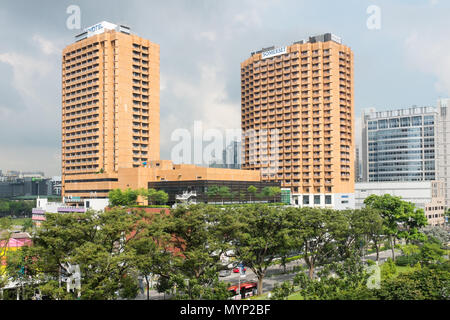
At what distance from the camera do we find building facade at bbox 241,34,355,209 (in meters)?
110

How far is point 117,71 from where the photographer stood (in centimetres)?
10794

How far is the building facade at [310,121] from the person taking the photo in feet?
362

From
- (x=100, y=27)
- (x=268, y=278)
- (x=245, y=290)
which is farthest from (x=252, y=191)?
(x=100, y=27)

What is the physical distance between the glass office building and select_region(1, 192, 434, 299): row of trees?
110 meters

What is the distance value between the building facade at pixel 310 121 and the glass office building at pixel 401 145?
47.8 meters

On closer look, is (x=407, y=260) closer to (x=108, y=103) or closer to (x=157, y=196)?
(x=157, y=196)

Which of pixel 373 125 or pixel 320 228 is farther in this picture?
pixel 373 125

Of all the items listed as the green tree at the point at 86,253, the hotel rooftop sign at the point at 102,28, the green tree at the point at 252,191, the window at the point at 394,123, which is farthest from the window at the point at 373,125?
the green tree at the point at 86,253

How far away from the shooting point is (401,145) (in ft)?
504

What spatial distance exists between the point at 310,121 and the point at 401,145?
60681 mm

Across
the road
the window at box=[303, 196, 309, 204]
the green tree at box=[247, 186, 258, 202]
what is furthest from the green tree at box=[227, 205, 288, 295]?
the window at box=[303, 196, 309, 204]

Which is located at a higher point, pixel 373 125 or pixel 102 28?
pixel 102 28
